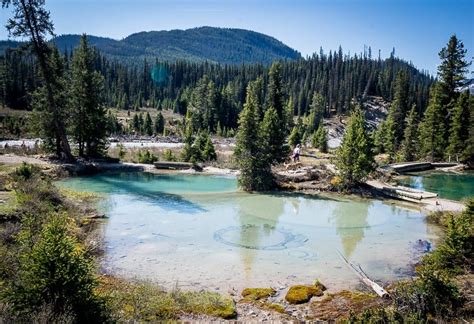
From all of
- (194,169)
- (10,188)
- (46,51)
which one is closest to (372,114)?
(194,169)

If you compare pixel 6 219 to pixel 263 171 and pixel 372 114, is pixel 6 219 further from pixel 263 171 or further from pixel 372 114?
pixel 372 114

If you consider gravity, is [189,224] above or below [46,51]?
below

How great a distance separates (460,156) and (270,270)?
4231 cm

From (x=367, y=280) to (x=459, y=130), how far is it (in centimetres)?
4223

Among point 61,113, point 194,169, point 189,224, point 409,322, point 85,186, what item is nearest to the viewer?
point 409,322

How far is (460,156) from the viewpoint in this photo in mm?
49250

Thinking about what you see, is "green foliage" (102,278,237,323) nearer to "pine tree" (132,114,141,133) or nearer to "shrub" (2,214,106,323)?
"shrub" (2,214,106,323)

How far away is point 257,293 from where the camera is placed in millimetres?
13773

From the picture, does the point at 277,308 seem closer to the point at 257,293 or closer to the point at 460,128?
the point at 257,293

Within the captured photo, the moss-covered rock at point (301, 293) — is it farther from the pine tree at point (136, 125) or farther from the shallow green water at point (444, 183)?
the pine tree at point (136, 125)

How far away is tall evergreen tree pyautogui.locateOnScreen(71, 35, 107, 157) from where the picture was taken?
38.7 meters

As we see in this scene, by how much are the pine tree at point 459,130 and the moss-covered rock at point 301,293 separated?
42.5 meters

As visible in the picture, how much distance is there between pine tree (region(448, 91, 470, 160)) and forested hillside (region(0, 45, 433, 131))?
A: 52.9 m

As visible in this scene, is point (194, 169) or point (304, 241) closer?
point (304, 241)
